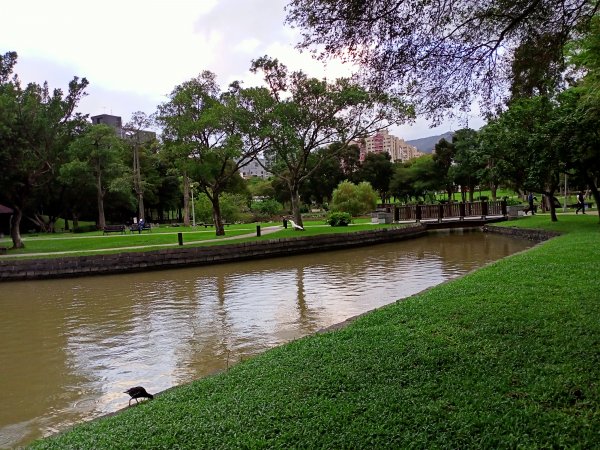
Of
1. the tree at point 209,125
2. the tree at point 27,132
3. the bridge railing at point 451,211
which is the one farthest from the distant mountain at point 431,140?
the tree at point 27,132

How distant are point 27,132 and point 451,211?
26.6 metres

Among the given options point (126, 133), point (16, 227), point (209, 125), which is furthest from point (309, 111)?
point (126, 133)

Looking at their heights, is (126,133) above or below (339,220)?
above

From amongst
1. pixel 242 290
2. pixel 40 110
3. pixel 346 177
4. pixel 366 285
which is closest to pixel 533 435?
pixel 366 285

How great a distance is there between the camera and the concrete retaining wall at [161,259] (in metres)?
18.5

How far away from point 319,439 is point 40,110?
2436cm

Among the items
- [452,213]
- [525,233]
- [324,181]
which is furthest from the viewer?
[324,181]

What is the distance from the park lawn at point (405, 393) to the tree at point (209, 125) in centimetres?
1906

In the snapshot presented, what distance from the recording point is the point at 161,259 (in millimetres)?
19781

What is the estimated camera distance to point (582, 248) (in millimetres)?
12070

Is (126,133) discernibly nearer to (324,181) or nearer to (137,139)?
(137,139)

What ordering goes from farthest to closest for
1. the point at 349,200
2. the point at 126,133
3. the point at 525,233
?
the point at 126,133, the point at 349,200, the point at 525,233

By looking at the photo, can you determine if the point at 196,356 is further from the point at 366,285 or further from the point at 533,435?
the point at 366,285

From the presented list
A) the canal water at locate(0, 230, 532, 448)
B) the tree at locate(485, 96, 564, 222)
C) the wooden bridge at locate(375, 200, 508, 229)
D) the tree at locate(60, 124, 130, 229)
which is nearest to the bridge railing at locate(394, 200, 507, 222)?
the wooden bridge at locate(375, 200, 508, 229)
